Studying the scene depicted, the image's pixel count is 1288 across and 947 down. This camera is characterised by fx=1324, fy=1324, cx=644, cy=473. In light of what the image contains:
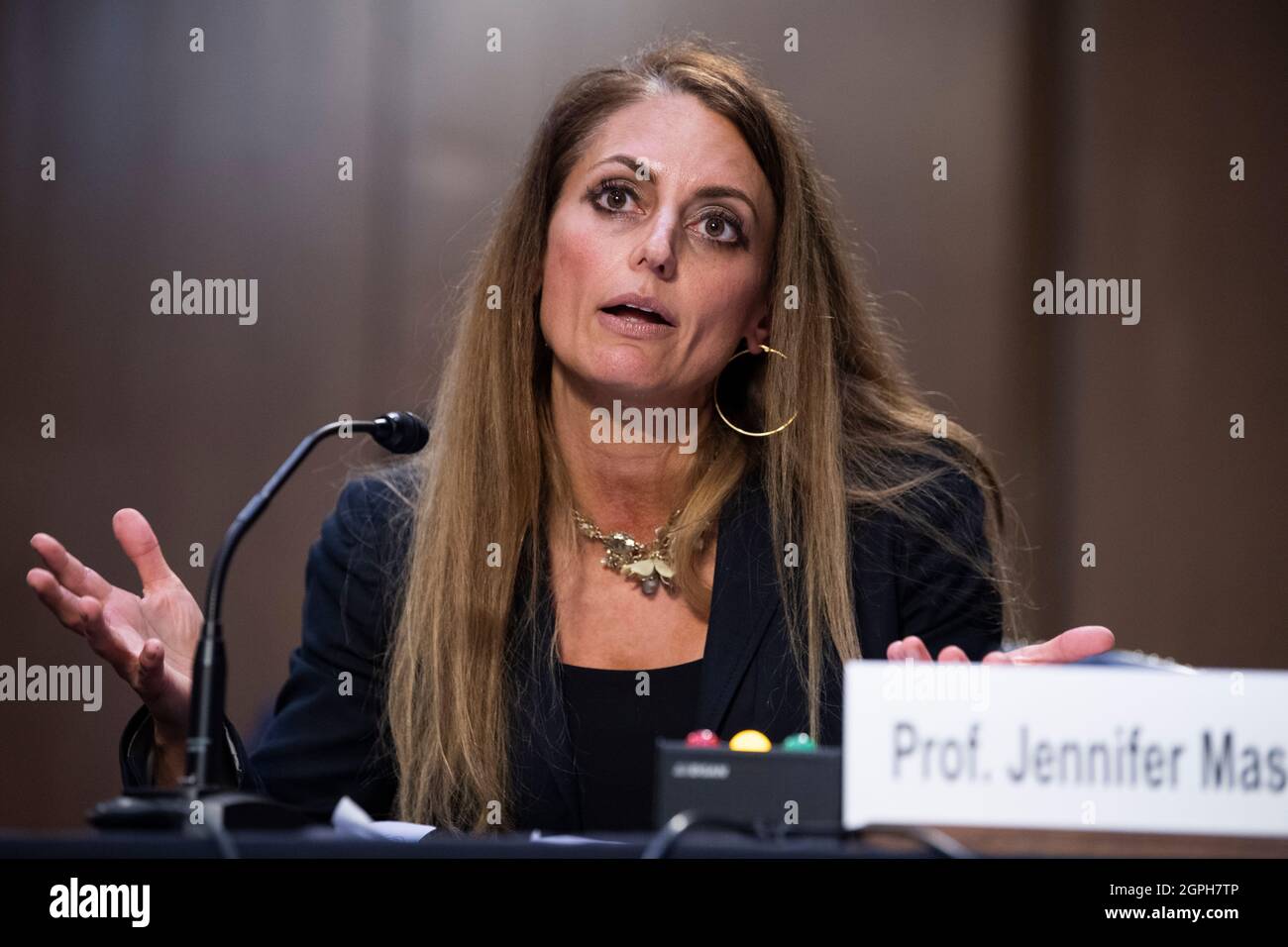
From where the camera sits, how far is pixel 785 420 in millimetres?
1822

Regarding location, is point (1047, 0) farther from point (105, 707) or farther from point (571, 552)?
point (105, 707)

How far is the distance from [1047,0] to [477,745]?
232cm

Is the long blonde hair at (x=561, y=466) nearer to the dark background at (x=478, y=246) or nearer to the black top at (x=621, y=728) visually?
the black top at (x=621, y=728)

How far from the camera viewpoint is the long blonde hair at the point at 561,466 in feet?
5.36

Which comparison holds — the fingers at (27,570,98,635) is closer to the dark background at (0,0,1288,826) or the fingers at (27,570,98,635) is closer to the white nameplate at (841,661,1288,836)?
the white nameplate at (841,661,1288,836)

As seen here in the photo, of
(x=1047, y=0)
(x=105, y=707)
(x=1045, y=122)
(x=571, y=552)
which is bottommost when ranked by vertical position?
(x=105, y=707)

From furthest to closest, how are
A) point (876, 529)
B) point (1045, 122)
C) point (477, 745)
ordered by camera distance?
point (1045, 122)
point (876, 529)
point (477, 745)

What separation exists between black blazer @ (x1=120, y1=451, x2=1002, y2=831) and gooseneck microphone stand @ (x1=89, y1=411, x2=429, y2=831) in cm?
43

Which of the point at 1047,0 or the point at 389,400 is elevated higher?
the point at 1047,0

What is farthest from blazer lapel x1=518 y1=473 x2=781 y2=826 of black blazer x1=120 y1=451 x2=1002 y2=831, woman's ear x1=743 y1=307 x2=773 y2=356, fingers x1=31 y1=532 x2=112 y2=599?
fingers x1=31 y1=532 x2=112 y2=599

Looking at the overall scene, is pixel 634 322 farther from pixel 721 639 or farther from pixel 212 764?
pixel 212 764

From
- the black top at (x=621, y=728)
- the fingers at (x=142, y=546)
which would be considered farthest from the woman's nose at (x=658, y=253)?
the fingers at (x=142, y=546)
